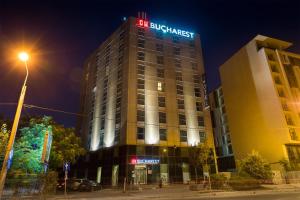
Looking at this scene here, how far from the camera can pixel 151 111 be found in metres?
47.8

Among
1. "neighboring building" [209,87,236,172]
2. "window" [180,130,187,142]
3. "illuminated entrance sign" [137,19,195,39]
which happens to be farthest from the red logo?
"neighboring building" [209,87,236,172]

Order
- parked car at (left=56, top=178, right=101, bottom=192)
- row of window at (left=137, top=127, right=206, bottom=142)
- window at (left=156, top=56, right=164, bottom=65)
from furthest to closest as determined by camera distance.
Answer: window at (left=156, top=56, right=164, bottom=65) < row of window at (left=137, top=127, right=206, bottom=142) < parked car at (left=56, top=178, right=101, bottom=192)

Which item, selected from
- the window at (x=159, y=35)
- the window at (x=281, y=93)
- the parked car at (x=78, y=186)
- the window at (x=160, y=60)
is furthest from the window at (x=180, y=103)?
the parked car at (x=78, y=186)

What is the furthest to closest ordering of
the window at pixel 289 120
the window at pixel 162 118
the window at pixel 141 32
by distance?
1. the window at pixel 141 32
2. the window at pixel 162 118
3. the window at pixel 289 120

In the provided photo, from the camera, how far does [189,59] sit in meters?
57.4

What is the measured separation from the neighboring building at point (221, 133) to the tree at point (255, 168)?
33.5 metres

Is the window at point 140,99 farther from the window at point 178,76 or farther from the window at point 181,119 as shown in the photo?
the window at point 178,76

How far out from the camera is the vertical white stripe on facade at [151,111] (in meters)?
45.8

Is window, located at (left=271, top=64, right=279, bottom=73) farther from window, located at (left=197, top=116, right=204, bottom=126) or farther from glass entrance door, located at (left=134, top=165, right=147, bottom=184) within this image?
glass entrance door, located at (left=134, top=165, right=147, bottom=184)

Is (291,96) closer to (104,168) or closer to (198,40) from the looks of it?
(198,40)

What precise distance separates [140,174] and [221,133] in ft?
120

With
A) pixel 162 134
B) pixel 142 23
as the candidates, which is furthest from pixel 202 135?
pixel 142 23

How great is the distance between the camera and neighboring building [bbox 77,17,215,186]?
43812 mm

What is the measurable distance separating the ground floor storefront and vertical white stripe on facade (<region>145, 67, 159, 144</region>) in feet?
6.81
